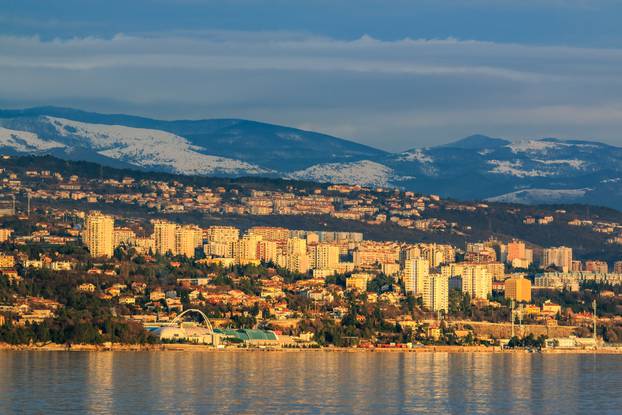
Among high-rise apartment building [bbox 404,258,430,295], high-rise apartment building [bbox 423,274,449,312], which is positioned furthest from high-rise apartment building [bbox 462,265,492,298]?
high-rise apartment building [bbox 423,274,449,312]

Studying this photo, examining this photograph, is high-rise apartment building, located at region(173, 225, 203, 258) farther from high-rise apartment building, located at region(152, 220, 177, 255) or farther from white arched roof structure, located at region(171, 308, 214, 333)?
white arched roof structure, located at region(171, 308, 214, 333)

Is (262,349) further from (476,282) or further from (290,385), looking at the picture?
(476,282)

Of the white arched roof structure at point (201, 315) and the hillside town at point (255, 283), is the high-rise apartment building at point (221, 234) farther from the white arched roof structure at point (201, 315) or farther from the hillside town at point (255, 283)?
the white arched roof structure at point (201, 315)

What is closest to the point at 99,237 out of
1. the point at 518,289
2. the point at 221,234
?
the point at 221,234

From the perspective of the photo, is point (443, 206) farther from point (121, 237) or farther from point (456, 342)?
point (456, 342)

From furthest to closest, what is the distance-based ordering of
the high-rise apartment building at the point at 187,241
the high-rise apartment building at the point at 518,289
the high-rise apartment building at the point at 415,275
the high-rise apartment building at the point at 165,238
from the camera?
the high-rise apartment building at the point at 187,241, the high-rise apartment building at the point at 165,238, the high-rise apartment building at the point at 518,289, the high-rise apartment building at the point at 415,275

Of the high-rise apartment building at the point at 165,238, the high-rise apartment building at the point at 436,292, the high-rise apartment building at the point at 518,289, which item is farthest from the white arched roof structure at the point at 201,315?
the high-rise apartment building at the point at 518,289
